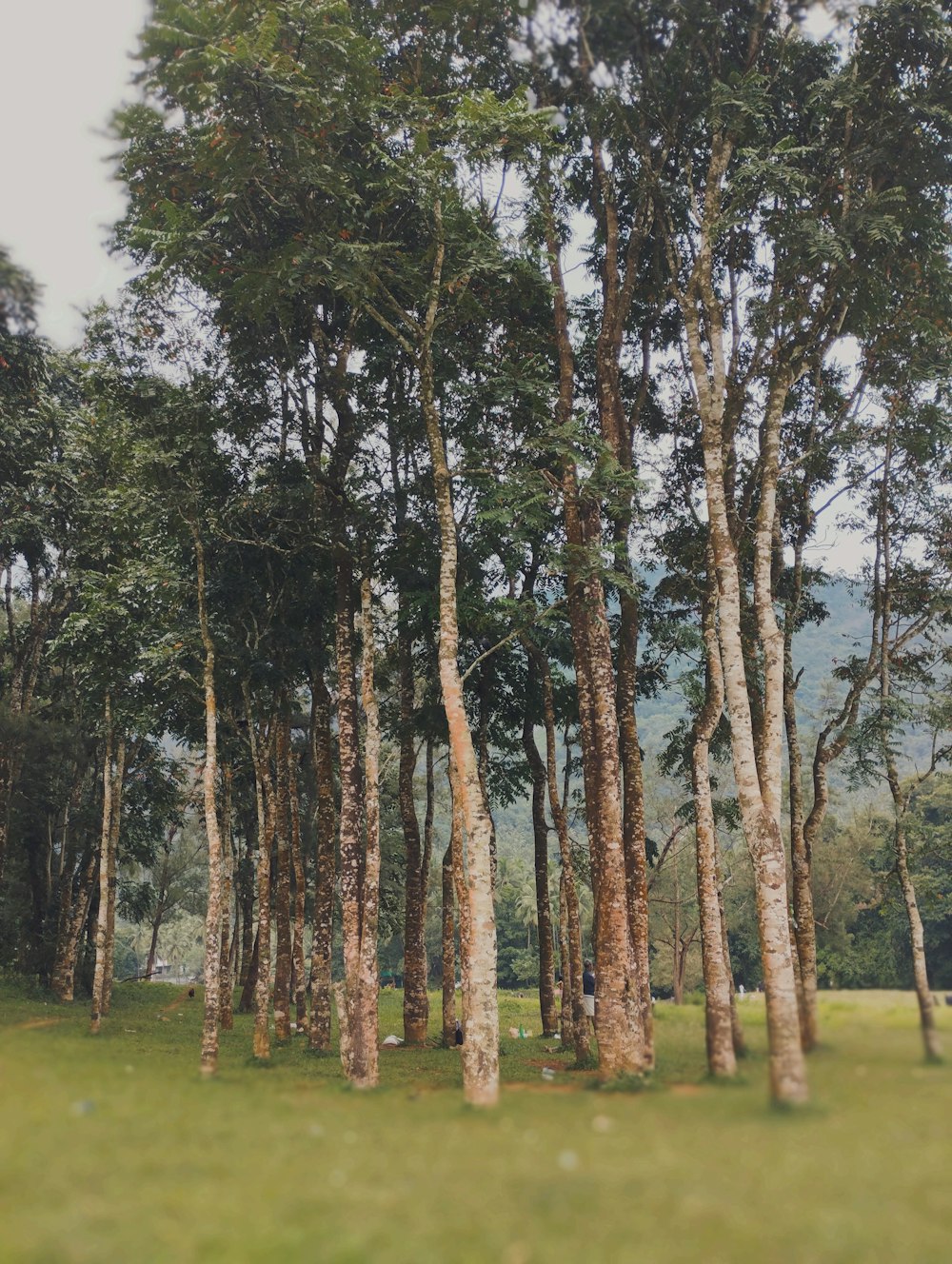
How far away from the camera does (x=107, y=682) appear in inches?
750

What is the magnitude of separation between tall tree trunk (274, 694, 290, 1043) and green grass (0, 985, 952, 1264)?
407 inches

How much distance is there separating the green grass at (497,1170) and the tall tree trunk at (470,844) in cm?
118

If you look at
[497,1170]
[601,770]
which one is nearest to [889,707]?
[601,770]

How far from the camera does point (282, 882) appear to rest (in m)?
20.8

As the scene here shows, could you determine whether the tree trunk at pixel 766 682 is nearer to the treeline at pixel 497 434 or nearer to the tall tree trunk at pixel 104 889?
the treeline at pixel 497 434

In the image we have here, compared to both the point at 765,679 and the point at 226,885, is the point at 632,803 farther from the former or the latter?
the point at 226,885

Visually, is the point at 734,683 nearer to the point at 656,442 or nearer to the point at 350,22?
the point at 656,442

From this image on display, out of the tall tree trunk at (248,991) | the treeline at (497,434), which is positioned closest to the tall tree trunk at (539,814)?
the treeline at (497,434)

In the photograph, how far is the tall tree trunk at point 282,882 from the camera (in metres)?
20.0

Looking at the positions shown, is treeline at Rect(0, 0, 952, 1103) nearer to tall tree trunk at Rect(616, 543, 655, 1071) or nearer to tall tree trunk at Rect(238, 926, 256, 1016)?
tall tree trunk at Rect(616, 543, 655, 1071)

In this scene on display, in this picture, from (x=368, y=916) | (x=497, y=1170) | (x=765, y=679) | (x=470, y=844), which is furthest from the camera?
(x=368, y=916)

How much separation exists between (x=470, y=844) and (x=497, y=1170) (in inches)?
208

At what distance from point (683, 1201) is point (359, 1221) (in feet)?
7.40

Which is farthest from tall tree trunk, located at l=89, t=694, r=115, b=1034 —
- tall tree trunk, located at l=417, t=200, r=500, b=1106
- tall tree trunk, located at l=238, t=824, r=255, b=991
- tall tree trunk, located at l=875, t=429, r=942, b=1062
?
tall tree trunk, located at l=875, t=429, r=942, b=1062
